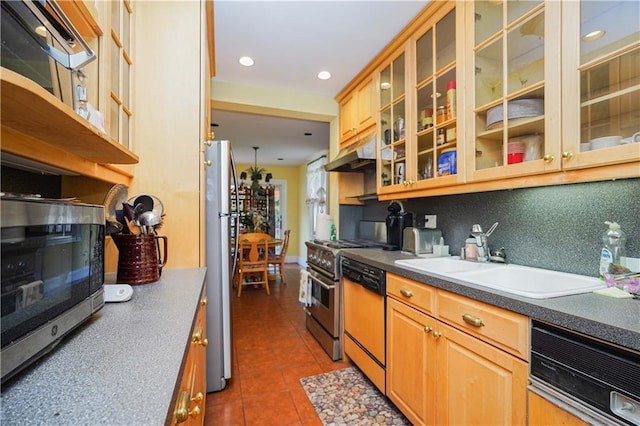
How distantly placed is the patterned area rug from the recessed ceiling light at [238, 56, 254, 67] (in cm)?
266

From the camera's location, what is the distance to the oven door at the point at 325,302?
2463mm

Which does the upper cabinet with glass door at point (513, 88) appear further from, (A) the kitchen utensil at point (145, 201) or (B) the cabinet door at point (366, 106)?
(A) the kitchen utensil at point (145, 201)

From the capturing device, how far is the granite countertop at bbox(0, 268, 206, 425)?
46 cm

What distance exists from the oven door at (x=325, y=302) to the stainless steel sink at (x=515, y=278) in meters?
0.88

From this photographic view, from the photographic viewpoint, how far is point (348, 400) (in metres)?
1.91

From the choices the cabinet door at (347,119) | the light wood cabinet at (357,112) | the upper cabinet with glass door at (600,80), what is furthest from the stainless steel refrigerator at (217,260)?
the upper cabinet with glass door at (600,80)

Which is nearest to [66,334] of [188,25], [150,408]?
[150,408]

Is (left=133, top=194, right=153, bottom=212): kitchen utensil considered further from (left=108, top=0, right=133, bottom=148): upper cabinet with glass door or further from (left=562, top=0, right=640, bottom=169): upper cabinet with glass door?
(left=562, top=0, right=640, bottom=169): upper cabinet with glass door

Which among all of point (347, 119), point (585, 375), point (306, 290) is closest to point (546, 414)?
point (585, 375)

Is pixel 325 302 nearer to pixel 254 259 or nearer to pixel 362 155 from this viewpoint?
pixel 362 155

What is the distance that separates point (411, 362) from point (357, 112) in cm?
231

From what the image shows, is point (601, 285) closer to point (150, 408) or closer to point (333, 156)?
point (150, 408)

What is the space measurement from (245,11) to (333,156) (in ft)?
6.14

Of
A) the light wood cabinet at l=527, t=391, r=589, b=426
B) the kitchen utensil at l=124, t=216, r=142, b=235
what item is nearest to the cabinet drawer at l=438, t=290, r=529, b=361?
the light wood cabinet at l=527, t=391, r=589, b=426
